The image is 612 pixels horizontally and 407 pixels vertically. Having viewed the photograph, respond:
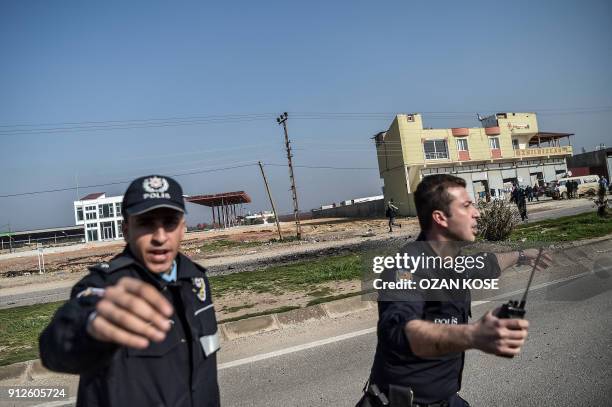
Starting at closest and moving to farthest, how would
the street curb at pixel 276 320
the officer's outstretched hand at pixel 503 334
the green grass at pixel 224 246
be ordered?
the officer's outstretched hand at pixel 503 334
the street curb at pixel 276 320
the green grass at pixel 224 246

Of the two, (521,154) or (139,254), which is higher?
(521,154)

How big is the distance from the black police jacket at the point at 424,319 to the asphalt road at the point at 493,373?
135 cm

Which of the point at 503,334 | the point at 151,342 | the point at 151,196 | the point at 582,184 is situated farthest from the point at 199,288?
the point at 582,184

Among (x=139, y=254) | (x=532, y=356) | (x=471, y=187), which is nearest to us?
(x=139, y=254)

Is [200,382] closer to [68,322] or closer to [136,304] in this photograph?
[68,322]

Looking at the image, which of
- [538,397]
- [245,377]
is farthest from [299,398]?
[538,397]

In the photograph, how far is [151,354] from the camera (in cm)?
152

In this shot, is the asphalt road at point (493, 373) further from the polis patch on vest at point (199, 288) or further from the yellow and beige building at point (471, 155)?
the yellow and beige building at point (471, 155)

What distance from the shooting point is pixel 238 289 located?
32.1 feet

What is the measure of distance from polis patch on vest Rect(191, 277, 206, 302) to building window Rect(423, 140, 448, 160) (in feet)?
148

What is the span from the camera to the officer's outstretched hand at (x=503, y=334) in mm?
1190

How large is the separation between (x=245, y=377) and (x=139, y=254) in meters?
3.23

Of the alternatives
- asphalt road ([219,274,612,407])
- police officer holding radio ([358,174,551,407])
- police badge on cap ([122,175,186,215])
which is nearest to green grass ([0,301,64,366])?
asphalt road ([219,274,612,407])

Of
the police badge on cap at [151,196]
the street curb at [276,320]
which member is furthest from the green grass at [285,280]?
the police badge on cap at [151,196]
